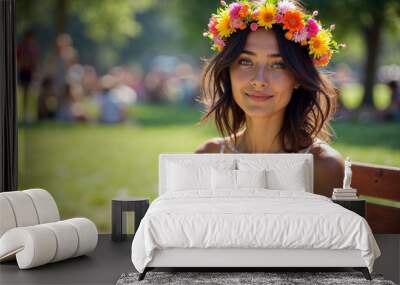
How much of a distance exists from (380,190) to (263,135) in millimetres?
996

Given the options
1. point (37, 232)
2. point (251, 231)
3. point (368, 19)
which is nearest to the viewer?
point (251, 231)

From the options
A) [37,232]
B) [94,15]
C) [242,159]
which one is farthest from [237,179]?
[94,15]

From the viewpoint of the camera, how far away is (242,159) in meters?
6.21

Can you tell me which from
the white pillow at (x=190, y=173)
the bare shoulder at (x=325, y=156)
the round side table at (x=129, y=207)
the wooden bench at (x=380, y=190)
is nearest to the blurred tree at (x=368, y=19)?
the wooden bench at (x=380, y=190)

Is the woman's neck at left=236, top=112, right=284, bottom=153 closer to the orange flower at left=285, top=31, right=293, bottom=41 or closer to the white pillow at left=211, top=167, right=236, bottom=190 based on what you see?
the white pillow at left=211, top=167, right=236, bottom=190

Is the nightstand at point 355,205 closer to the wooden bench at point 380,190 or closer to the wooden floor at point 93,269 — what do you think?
the wooden floor at point 93,269

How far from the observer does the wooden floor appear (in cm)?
504

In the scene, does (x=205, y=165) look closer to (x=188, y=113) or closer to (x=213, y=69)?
(x=213, y=69)

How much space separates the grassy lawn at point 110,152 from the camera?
1245 cm

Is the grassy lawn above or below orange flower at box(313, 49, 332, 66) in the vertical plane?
below

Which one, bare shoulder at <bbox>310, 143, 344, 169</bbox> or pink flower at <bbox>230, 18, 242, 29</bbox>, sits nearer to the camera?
pink flower at <bbox>230, 18, 242, 29</bbox>

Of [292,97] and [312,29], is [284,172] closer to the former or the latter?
[292,97]

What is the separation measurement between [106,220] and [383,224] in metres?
5.58

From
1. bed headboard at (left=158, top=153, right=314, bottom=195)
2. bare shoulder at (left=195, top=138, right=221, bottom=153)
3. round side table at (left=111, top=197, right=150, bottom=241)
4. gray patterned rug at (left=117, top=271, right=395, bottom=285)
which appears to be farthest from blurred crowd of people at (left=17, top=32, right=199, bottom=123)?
gray patterned rug at (left=117, top=271, right=395, bottom=285)
